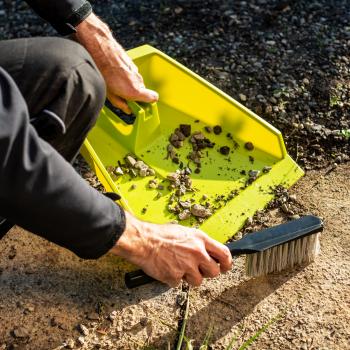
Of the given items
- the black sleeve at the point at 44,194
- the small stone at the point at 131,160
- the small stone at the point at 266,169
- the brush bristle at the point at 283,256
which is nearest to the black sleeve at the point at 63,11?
the small stone at the point at 131,160

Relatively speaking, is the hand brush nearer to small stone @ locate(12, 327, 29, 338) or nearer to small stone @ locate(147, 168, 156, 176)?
small stone @ locate(12, 327, 29, 338)

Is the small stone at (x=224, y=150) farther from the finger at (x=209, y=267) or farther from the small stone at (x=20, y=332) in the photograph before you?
the small stone at (x=20, y=332)

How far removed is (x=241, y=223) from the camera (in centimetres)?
207

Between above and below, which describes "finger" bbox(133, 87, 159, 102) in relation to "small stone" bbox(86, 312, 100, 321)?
above

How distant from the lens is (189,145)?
2.29 metres

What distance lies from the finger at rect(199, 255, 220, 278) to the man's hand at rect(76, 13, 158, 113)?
2.12 feet

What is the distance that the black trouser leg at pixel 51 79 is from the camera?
1592mm

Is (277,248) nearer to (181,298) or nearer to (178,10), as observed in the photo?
(181,298)

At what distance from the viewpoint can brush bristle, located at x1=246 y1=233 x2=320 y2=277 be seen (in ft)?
6.12

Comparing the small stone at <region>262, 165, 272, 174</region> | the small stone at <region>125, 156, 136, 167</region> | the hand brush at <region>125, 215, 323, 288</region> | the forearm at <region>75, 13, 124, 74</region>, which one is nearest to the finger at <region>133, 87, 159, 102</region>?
the forearm at <region>75, 13, 124, 74</region>

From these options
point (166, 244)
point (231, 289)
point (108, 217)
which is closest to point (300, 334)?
point (231, 289)

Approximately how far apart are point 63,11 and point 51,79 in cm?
41

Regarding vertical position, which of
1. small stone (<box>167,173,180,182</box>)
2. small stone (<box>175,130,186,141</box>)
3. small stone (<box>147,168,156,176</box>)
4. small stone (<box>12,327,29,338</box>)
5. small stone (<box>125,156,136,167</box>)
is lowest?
small stone (<box>12,327,29,338</box>)

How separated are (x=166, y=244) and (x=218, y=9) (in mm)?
1655
